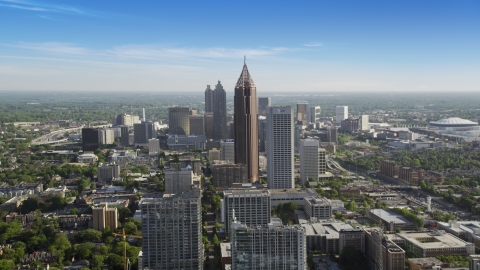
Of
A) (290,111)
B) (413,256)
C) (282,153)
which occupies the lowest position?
(413,256)

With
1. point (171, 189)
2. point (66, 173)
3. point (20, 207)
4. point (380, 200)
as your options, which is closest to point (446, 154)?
point (380, 200)

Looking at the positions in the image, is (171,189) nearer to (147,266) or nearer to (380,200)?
(380,200)

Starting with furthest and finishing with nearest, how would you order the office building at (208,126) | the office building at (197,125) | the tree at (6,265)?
the office building at (197,125) → the office building at (208,126) → the tree at (6,265)

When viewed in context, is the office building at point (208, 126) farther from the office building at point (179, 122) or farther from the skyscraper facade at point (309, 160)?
the skyscraper facade at point (309, 160)

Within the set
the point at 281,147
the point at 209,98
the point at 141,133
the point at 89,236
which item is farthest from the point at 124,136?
the point at 89,236

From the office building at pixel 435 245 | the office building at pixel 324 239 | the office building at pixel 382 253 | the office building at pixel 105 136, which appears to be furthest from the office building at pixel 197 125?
the office building at pixel 382 253

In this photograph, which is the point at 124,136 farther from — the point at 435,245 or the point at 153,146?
the point at 435,245

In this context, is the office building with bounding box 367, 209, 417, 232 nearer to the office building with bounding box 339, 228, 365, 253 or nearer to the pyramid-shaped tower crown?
the office building with bounding box 339, 228, 365, 253
